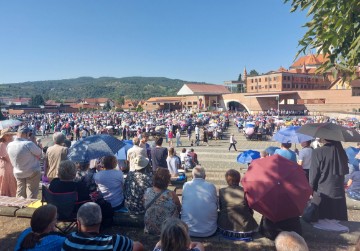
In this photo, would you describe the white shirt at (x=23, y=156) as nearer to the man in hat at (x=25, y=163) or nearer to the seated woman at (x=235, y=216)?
the man in hat at (x=25, y=163)

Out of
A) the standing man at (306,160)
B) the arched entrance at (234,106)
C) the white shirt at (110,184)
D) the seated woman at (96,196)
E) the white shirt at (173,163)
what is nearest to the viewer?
the seated woman at (96,196)

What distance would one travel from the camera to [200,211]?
153 inches

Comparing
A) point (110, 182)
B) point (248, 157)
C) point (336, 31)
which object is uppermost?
point (336, 31)

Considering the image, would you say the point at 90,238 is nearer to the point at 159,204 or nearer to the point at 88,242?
the point at 88,242

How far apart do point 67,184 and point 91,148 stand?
2.31 metres

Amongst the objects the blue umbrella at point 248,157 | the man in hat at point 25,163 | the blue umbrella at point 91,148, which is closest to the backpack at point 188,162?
the blue umbrella at point 248,157

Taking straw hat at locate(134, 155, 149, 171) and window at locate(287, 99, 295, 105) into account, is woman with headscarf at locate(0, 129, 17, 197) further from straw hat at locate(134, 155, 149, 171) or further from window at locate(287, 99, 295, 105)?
window at locate(287, 99, 295, 105)

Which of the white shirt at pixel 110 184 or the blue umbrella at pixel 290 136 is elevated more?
the blue umbrella at pixel 290 136

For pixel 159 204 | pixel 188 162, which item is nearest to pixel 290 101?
pixel 188 162

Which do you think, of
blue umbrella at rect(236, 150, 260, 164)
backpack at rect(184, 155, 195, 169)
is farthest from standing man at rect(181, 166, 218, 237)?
backpack at rect(184, 155, 195, 169)

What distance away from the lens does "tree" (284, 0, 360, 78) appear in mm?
3521

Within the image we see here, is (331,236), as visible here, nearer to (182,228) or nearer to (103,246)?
(182,228)

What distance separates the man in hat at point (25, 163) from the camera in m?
5.42

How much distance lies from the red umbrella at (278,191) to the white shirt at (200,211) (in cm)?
54
